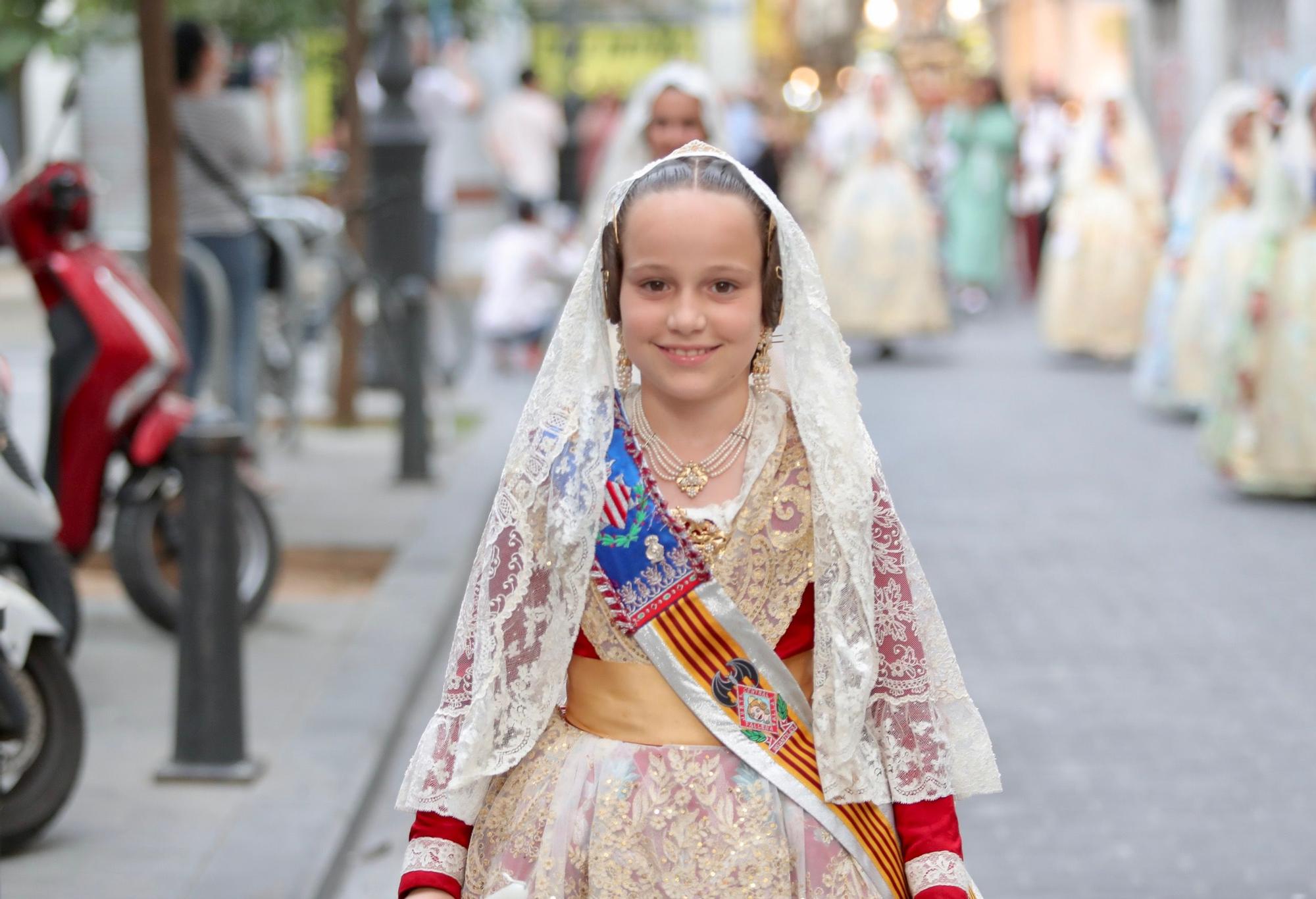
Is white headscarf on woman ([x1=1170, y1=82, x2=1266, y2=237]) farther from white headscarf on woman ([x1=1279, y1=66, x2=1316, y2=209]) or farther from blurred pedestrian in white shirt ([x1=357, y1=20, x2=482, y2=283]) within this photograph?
blurred pedestrian in white shirt ([x1=357, y1=20, x2=482, y2=283])

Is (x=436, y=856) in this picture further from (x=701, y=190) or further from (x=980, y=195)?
(x=980, y=195)

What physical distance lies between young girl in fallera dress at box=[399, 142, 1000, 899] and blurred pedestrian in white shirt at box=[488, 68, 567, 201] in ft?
67.0

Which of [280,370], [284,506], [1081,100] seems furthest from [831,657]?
[1081,100]

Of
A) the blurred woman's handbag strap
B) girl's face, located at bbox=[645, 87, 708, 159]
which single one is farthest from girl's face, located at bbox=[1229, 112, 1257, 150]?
girl's face, located at bbox=[645, 87, 708, 159]

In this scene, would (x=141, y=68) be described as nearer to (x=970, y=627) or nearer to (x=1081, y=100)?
(x=970, y=627)

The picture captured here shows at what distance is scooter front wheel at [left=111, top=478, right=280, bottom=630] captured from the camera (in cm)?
667

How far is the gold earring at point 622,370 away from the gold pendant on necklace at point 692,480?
19 cm

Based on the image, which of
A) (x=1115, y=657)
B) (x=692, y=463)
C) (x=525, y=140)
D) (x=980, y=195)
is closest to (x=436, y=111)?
(x=525, y=140)

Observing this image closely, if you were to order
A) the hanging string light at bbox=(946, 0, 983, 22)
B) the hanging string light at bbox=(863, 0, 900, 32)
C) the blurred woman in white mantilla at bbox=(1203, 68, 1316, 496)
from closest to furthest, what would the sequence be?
the blurred woman in white mantilla at bbox=(1203, 68, 1316, 496), the hanging string light at bbox=(946, 0, 983, 22), the hanging string light at bbox=(863, 0, 900, 32)

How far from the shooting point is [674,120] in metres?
6.45

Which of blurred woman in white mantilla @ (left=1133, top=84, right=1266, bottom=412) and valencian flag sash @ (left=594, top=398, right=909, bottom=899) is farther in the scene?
blurred woman in white mantilla @ (left=1133, top=84, right=1266, bottom=412)

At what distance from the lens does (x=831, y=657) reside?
2.58m

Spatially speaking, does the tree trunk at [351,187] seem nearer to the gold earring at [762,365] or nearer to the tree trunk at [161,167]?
the tree trunk at [161,167]

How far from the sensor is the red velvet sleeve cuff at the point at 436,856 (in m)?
2.59
